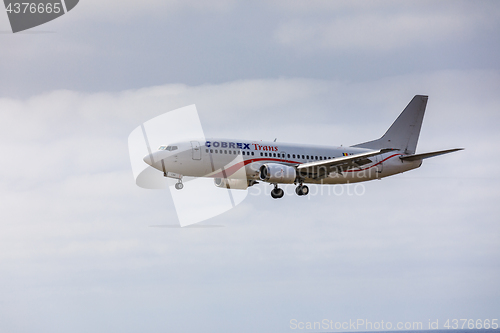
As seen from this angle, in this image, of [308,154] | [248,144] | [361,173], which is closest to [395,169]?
[361,173]

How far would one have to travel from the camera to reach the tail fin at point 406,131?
7550cm

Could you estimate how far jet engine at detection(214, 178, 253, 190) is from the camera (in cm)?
6756

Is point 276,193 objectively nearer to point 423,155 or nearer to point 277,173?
point 277,173

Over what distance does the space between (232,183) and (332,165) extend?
35.5 ft

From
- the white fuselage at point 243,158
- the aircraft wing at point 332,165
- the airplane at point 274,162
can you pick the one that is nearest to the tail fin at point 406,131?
the airplane at point 274,162

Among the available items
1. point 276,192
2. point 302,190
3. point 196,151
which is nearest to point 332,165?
point 302,190

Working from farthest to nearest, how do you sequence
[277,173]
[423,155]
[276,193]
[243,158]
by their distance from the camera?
[276,193] → [423,155] → [243,158] → [277,173]

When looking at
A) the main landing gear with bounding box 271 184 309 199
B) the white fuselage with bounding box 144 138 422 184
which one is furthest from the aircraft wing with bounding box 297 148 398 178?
the main landing gear with bounding box 271 184 309 199

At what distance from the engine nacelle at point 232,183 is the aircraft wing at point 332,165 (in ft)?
21.9

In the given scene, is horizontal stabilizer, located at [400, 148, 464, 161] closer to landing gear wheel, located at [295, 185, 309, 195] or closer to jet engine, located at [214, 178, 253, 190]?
landing gear wheel, located at [295, 185, 309, 195]

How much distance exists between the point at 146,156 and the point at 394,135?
3060 centimetres

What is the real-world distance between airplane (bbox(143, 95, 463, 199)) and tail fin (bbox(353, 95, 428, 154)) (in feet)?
2.73

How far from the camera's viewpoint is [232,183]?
68.0 m

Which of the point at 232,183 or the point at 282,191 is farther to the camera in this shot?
the point at 232,183
